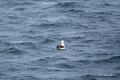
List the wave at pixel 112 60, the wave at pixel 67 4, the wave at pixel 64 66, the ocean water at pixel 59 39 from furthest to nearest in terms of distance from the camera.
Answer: the wave at pixel 67 4 → the wave at pixel 112 60 → the wave at pixel 64 66 → the ocean water at pixel 59 39

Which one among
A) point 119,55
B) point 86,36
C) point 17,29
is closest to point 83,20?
point 86,36

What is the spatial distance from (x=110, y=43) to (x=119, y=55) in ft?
9.79

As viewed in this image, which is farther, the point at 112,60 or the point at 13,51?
the point at 13,51

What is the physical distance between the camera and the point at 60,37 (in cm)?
2973

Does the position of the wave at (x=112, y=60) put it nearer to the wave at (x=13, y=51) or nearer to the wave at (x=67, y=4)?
the wave at (x=13, y=51)

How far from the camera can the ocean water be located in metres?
21.6

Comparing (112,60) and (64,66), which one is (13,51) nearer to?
(64,66)

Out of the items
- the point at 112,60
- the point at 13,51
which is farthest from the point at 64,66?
the point at 13,51

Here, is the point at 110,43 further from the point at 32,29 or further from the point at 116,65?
the point at 32,29

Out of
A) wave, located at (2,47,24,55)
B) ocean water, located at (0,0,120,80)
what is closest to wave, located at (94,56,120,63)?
ocean water, located at (0,0,120,80)

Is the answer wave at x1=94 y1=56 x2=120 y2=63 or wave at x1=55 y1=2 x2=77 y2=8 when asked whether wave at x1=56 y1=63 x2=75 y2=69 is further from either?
wave at x1=55 y1=2 x2=77 y2=8

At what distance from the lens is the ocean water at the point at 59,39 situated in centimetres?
2157

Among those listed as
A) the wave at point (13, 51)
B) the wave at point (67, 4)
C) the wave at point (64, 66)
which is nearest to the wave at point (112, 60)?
the wave at point (64, 66)

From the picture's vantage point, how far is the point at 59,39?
29.3 m
